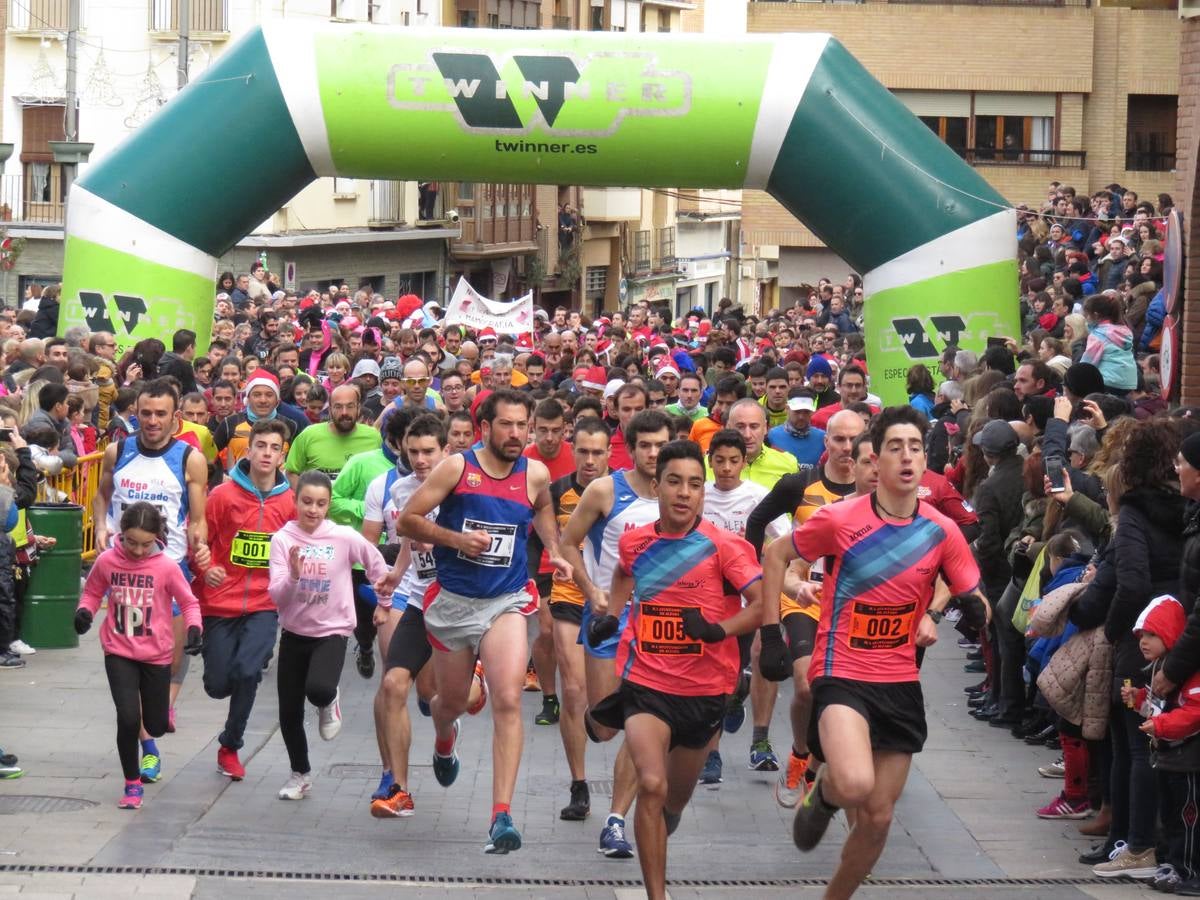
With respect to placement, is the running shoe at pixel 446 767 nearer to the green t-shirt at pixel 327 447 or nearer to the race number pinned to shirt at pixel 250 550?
the race number pinned to shirt at pixel 250 550

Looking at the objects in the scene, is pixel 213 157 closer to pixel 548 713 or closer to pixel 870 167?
pixel 870 167

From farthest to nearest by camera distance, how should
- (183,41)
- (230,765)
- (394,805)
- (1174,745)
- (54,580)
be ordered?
(183,41) → (54,580) → (230,765) → (394,805) → (1174,745)

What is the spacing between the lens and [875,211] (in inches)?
611

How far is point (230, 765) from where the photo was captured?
999 cm

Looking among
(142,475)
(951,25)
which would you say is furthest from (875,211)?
(951,25)

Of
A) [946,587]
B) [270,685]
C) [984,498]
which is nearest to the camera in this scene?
[946,587]

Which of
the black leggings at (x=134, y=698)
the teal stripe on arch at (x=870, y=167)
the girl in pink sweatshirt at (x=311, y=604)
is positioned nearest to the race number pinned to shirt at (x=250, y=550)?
the girl in pink sweatshirt at (x=311, y=604)

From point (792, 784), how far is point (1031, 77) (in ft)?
96.5

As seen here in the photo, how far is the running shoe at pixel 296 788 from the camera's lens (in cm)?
960

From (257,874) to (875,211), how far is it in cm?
879

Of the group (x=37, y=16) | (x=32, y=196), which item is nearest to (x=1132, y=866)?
(x=32, y=196)

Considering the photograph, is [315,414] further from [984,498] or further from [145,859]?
[145,859]

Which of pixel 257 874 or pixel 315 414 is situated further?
pixel 315 414

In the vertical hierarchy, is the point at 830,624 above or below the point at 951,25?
below
